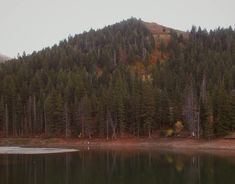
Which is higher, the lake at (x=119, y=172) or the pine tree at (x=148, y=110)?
the pine tree at (x=148, y=110)

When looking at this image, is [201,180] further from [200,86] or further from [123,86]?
[200,86]

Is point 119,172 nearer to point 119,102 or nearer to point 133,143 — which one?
point 133,143

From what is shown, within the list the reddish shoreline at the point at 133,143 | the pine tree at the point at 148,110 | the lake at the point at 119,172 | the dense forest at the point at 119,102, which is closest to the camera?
the lake at the point at 119,172

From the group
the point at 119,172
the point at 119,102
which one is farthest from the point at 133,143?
the point at 119,172

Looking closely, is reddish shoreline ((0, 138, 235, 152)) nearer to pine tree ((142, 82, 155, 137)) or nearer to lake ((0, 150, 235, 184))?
pine tree ((142, 82, 155, 137))

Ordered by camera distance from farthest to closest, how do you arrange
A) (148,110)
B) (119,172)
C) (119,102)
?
(119,102)
(148,110)
(119,172)

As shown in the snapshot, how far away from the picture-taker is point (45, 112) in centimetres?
12481

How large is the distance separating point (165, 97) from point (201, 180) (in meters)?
74.3

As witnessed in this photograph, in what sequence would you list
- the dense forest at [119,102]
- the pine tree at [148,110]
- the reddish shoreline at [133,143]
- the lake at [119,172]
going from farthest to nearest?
the pine tree at [148,110] → the dense forest at [119,102] → the reddish shoreline at [133,143] → the lake at [119,172]

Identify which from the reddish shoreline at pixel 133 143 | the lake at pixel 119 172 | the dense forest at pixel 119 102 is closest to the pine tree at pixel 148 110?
the dense forest at pixel 119 102

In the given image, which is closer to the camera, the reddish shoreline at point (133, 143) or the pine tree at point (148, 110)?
the reddish shoreline at point (133, 143)

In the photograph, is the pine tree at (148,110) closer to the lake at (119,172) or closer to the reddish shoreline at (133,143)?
the reddish shoreline at (133,143)

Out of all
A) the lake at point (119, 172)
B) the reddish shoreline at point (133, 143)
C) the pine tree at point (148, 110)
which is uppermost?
the pine tree at point (148, 110)

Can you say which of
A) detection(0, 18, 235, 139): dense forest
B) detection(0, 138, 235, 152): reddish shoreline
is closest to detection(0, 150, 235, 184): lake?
detection(0, 138, 235, 152): reddish shoreline
